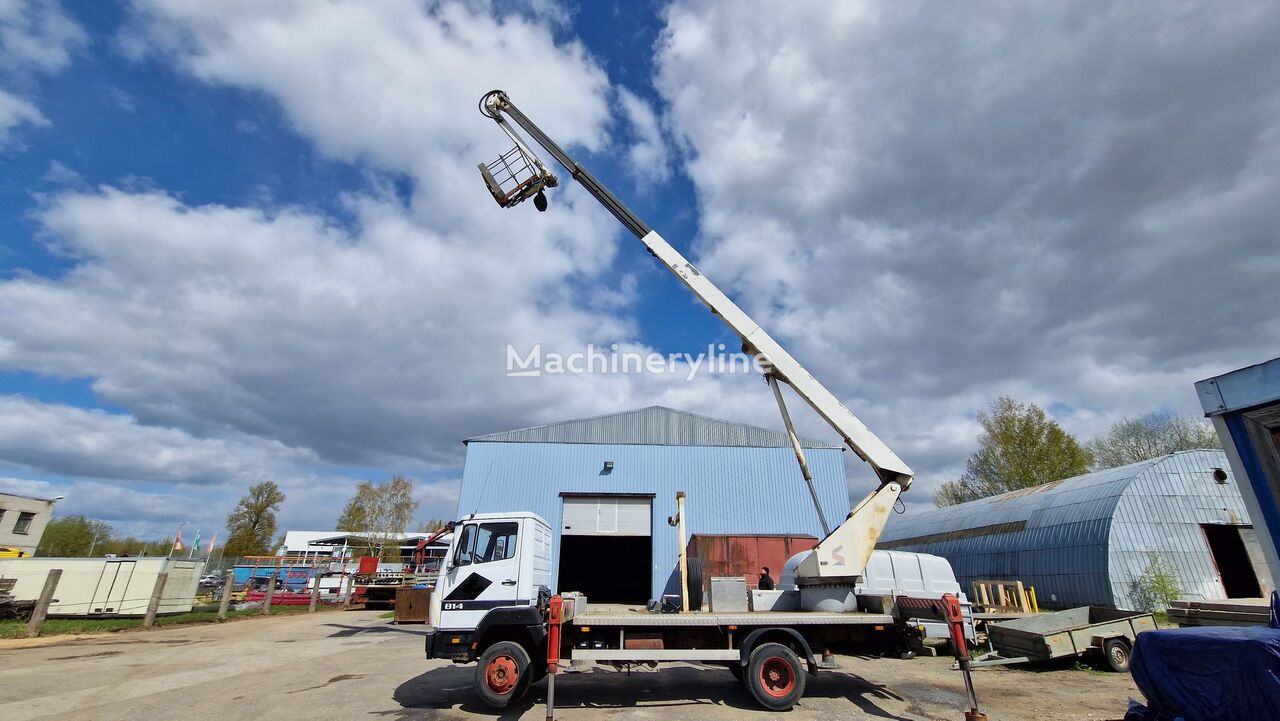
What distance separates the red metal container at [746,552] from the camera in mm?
22000

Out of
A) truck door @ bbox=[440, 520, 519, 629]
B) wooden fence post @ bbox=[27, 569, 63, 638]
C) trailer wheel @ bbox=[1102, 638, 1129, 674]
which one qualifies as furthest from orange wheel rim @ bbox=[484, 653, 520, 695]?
wooden fence post @ bbox=[27, 569, 63, 638]

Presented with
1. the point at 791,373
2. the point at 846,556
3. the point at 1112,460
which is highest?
the point at 1112,460

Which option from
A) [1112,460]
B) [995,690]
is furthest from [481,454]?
[1112,460]

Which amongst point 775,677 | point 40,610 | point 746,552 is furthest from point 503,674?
point 40,610

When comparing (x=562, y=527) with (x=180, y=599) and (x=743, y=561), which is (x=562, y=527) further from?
(x=180, y=599)

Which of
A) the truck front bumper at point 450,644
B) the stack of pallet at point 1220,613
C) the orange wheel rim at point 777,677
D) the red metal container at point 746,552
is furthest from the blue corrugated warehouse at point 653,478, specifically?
the orange wheel rim at point 777,677

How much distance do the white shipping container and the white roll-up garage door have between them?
15964 mm

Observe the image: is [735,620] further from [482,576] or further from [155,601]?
[155,601]

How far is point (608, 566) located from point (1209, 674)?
31.6m

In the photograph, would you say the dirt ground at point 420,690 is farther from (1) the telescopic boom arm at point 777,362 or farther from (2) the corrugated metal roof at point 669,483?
(2) the corrugated metal roof at point 669,483

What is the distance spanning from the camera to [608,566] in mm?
34500

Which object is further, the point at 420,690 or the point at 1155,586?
the point at 1155,586

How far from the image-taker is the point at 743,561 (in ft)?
72.4

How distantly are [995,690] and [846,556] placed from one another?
3.91 m
